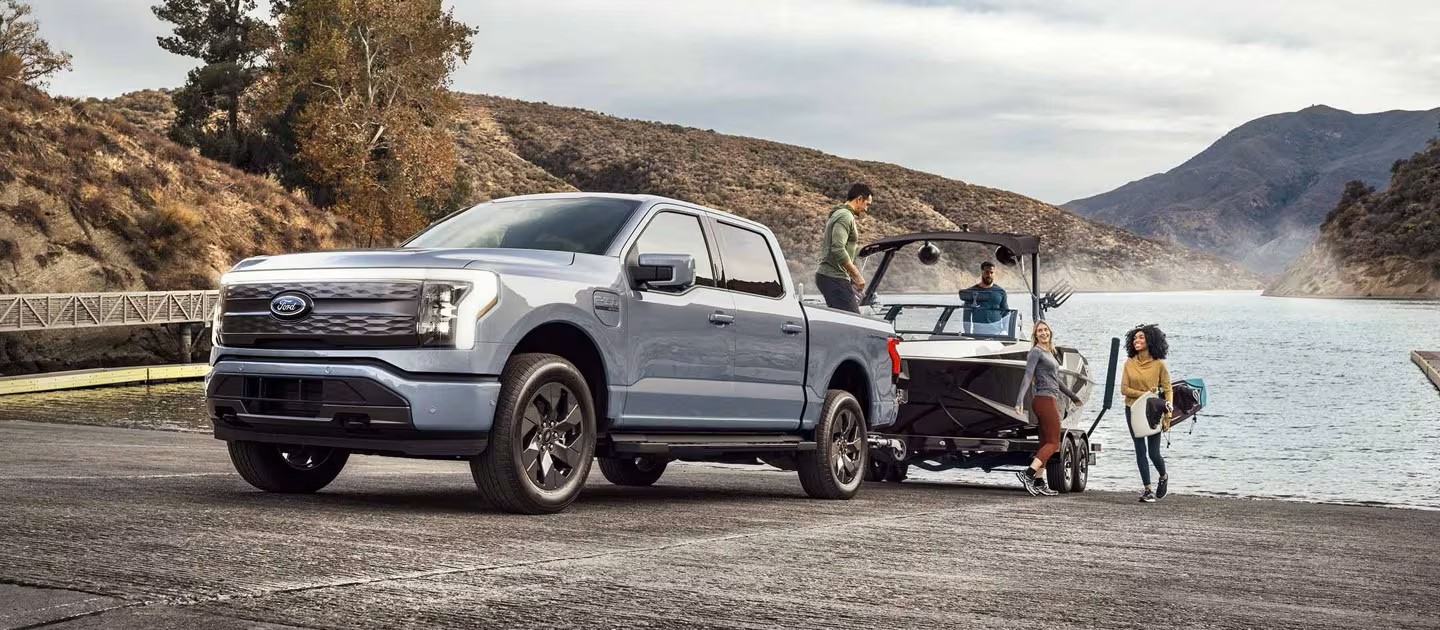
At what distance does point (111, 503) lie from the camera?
8266mm

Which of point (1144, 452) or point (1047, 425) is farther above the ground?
point (1047, 425)

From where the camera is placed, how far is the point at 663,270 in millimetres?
9359

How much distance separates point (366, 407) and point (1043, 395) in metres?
9.59

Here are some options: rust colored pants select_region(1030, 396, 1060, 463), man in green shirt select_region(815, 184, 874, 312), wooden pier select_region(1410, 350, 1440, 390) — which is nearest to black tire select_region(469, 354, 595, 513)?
man in green shirt select_region(815, 184, 874, 312)

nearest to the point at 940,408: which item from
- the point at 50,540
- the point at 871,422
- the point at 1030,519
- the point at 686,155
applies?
the point at 871,422

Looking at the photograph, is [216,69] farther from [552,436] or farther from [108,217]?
[552,436]

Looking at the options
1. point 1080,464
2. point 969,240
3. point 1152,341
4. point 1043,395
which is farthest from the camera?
point 1080,464

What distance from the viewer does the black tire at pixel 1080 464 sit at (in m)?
17.9

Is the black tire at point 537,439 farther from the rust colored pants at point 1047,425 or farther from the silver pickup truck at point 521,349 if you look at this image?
the rust colored pants at point 1047,425

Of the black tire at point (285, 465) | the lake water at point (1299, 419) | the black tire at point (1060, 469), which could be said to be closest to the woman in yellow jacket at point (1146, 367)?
the black tire at point (1060, 469)

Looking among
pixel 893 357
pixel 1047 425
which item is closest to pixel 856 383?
pixel 893 357

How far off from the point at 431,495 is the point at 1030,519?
4472 mm

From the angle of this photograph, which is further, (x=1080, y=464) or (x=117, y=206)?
(x=117, y=206)

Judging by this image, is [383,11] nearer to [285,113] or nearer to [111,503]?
[285,113]
